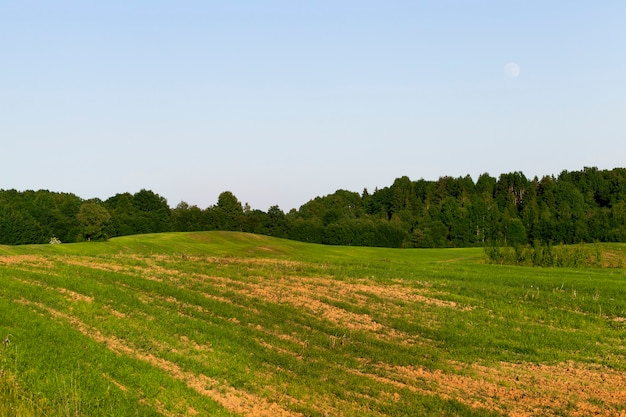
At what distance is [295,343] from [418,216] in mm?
140458

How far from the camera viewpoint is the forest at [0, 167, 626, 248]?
118125mm

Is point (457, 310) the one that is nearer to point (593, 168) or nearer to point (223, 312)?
point (223, 312)

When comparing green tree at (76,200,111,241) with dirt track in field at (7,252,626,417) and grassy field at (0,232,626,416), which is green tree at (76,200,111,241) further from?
dirt track in field at (7,252,626,417)

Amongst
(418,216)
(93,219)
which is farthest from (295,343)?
(418,216)

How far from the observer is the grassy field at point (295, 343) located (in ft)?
45.8

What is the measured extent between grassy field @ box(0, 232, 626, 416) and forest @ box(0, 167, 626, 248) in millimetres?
90252

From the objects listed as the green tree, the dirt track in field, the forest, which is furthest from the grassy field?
the forest

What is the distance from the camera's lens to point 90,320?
18.2 metres

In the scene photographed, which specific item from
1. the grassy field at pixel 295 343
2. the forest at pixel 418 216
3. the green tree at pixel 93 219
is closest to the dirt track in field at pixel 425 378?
the grassy field at pixel 295 343

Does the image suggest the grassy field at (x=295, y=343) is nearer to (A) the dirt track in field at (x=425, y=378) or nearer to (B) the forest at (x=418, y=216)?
(A) the dirt track in field at (x=425, y=378)

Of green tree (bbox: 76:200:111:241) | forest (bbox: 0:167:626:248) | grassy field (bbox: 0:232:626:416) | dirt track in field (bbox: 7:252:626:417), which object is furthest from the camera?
forest (bbox: 0:167:626:248)

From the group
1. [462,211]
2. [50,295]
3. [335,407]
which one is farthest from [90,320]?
[462,211]

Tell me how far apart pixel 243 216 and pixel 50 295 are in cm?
13262

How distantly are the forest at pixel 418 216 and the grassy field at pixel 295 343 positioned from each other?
296ft
